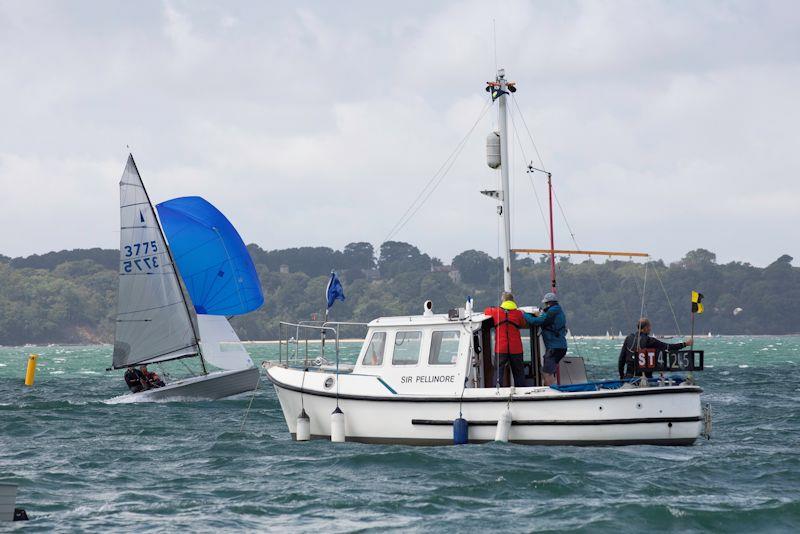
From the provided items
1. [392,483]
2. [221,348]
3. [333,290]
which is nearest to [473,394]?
[392,483]

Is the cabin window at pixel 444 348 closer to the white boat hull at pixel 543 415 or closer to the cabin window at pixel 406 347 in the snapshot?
the cabin window at pixel 406 347

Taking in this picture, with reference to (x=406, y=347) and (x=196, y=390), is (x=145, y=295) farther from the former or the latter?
(x=406, y=347)

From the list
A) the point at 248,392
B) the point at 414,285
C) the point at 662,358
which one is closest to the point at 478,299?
the point at 414,285

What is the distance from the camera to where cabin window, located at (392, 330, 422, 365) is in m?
20.7

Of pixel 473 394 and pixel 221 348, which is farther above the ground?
pixel 221 348

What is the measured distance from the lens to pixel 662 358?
1981 centimetres

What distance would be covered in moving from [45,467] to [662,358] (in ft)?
35.5

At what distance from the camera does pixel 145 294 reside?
36656mm

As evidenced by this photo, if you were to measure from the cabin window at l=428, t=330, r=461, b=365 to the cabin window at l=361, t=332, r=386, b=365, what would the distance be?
1.05m

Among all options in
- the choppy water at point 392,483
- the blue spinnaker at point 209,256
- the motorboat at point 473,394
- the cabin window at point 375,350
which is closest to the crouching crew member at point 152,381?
the blue spinnaker at point 209,256

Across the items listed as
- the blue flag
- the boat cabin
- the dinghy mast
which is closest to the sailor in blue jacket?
the boat cabin

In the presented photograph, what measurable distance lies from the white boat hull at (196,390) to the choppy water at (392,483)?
9.19 metres

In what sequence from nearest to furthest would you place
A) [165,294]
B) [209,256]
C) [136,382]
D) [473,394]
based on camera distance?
[473,394], [136,382], [165,294], [209,256]

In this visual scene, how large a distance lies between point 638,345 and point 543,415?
225cm
